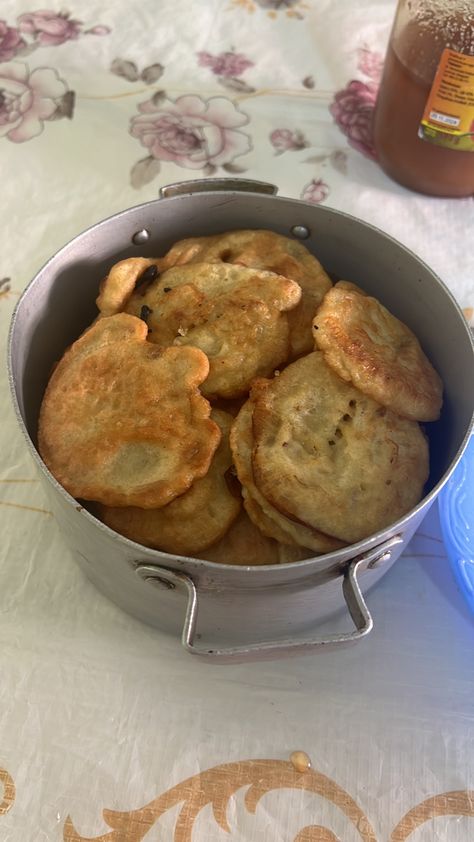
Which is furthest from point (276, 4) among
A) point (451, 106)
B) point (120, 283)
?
point (120, 283)

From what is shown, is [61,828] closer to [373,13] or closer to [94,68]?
[94,68]

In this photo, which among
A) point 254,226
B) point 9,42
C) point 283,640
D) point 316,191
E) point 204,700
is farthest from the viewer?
point 9,42

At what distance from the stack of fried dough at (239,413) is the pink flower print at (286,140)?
1.33 feet

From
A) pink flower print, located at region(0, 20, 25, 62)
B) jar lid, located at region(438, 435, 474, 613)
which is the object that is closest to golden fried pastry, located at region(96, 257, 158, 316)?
jar lid, located at region(438, 435, 474, 613)

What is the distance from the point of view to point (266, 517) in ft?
1.72

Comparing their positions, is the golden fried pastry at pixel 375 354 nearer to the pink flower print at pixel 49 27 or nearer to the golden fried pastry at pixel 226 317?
the golden fried pastry at pixel 226 317

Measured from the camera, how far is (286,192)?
0.92 metres

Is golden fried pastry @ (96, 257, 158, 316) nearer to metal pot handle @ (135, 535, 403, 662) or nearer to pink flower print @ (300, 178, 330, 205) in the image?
metal pot handle @ (135, 535, 403, 662)

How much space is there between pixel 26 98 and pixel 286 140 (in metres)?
0.37

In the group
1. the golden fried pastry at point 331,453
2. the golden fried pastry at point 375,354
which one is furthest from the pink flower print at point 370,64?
the golden fried pastry at point 331,453

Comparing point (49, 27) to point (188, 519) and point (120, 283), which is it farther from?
point (188, 519)

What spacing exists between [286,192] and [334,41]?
313mm

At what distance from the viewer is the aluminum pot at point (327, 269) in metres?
0.46

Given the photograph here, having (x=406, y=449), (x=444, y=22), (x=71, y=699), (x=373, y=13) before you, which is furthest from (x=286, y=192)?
(x=71, y=699)
